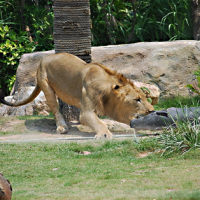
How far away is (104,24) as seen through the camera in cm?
1609

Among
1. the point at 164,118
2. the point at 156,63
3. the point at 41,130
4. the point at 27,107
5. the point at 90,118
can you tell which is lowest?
the point at 27,107

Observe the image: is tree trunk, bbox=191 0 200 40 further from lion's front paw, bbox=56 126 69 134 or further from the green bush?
lion's front paw, bbox=56 126 69 134

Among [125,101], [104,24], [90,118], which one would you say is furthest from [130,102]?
[104,24]

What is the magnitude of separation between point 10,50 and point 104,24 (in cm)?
385

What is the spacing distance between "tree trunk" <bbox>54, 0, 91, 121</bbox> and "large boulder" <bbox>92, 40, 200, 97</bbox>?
264 centimetres

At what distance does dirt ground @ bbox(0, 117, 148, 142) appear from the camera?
7.61 meters

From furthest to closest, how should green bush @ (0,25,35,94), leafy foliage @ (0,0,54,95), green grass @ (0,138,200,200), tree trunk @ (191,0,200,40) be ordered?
leafy foliage @ (0,0,54,95)
green bush @ (0,25,35,94)
tree trunk @ (191,0,200,40)
green grass @ (0,138,200,200)

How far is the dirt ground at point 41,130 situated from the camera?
7.61m

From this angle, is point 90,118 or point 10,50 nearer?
point 90,118

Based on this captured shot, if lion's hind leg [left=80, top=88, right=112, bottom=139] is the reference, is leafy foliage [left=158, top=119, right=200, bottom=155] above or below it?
above

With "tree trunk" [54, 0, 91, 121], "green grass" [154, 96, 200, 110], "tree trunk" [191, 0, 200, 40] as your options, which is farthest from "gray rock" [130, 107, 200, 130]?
"tree trunk" [191, 0, 200, 40]

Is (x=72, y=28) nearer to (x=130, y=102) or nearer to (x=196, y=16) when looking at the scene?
(x=130, y=102)

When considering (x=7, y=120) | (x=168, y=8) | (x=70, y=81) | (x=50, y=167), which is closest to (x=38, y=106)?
(x=7, y=120)

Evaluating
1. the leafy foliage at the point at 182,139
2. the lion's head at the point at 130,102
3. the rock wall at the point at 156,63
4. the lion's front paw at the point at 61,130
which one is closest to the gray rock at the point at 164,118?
the lion's head at the point at 130,102
